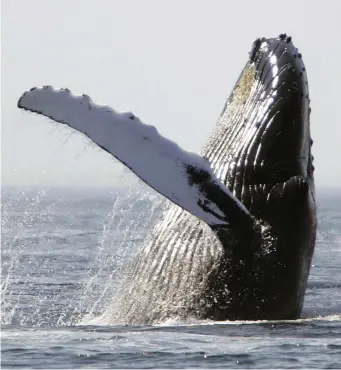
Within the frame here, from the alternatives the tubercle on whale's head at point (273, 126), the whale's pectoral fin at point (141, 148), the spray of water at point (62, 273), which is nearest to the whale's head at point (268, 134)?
the tubercle on whale's head at point (273, 126)

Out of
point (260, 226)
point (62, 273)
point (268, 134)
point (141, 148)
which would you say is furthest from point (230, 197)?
point (62, 273)

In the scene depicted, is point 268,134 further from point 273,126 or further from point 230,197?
point 230,197

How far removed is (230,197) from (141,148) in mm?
1111

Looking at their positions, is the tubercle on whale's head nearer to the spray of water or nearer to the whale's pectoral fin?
the whale's pectoral fin

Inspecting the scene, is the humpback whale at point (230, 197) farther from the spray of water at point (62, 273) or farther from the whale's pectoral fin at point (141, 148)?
the spray of water at point (62, 273)

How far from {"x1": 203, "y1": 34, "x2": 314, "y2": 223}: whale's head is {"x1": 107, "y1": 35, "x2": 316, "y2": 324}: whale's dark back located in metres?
0.01

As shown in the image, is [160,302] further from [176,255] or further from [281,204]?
[281,204]

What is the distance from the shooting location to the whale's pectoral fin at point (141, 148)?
45.4 ft

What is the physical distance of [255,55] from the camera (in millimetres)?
16219

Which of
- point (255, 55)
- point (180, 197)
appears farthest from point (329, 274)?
point (180, 197)

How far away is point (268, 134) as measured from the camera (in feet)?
49.8

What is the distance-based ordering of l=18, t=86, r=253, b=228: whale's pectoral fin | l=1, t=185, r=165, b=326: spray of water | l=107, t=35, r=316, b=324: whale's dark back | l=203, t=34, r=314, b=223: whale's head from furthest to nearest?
l=1, t=185, r=165, b=326: spray of water
l=203, t=34, r=314, b=223: whale's head
l=107, t=35, r=316, b=324: whale's dark back
l=18, t=86, r=253, b=228: whale's pectoral fin

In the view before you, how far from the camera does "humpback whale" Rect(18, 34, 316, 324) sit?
45.7ft

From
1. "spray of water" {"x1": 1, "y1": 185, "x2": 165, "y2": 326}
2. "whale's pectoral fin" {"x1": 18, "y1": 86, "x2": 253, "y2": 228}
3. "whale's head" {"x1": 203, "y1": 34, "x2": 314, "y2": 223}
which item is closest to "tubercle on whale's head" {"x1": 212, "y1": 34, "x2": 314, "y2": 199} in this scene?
"whale's head" {"x1": 203, "y1": 34, "x2": 314, "y2": 223}
